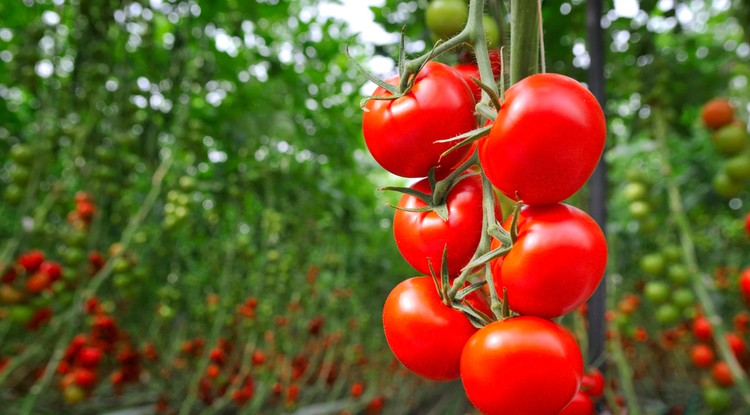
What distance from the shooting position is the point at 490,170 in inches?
12.9

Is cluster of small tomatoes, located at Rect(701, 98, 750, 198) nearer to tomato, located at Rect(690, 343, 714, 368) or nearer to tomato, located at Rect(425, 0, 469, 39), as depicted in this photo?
tomato, located at Rect(690, 343, 714, 368)

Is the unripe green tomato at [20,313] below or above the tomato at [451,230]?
below

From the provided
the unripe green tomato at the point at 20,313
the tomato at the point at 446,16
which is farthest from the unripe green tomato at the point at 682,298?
the unripe green tomato at the point at 20,313

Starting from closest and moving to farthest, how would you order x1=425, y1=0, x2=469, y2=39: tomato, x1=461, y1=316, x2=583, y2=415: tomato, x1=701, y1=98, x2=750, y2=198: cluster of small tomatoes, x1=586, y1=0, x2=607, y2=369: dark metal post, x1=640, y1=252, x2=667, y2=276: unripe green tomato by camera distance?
1. x1=461, y1=316, x2=583, y2=415: tomato
2. x1=425, y1=0, x2=469, y2=39: tomato
3. x1=586, y1=0, x2=607, y2=369: dark metal post
4. x1=701, y1=98, x2=750, y2=198: cluster of small tomatoes
5. x1=640, y1=252, x2=667, y2=276: unripe green tomato

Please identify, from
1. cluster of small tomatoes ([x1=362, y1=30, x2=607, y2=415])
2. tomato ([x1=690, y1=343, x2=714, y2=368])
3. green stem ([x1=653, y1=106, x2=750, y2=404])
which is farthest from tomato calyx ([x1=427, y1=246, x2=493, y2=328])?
tomato ([x1=690, y1=343, x2=714, y2=368])

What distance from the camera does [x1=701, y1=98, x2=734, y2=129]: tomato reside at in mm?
1363

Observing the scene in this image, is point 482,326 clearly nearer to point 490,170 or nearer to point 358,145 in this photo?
point 490,170

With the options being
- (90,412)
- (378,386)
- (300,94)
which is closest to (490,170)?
(300,94)

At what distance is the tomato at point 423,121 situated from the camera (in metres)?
0.36

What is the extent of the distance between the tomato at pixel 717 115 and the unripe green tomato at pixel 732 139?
3 cm

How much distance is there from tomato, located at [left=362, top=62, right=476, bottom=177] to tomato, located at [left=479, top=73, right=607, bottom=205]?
49 mm

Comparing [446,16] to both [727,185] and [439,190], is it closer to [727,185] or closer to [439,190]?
[439,190]

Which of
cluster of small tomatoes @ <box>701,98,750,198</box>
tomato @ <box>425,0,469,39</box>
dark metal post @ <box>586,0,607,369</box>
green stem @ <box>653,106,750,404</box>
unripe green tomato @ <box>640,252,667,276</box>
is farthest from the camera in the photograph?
unripe green tomato @ <box>640,252,667,276</box>

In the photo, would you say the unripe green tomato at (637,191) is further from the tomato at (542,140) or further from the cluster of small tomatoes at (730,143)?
the tomato at (542,140)
